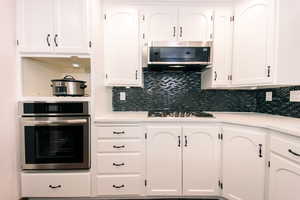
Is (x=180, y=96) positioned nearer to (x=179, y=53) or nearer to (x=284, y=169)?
(x=179, y=53)

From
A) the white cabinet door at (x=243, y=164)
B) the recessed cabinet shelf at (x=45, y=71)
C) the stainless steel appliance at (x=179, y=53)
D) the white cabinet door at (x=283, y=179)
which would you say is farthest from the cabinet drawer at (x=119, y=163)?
Result: the white cabinet door at (x=283, y=179)

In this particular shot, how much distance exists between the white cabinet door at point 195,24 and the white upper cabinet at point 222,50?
0.27 ft

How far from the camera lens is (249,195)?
151 cm

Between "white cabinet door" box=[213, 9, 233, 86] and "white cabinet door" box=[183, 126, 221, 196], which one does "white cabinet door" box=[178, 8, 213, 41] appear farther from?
"white cabinet door" box=[183, 126, 221, 196]

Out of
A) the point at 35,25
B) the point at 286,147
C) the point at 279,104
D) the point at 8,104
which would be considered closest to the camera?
the point at 286,147

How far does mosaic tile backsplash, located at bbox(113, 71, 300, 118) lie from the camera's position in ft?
7.41

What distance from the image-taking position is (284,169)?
1.20 meters

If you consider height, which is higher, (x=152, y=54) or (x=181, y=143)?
(x=152, y=54)

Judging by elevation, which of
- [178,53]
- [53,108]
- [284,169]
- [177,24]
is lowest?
[284,169]

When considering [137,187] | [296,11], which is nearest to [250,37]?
[296,11]

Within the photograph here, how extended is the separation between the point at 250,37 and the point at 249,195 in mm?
1561

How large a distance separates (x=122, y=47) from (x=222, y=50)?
1.20 meters

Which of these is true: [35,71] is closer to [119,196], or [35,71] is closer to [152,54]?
[152,54]

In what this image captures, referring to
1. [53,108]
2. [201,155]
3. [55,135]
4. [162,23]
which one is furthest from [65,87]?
[201,155]
